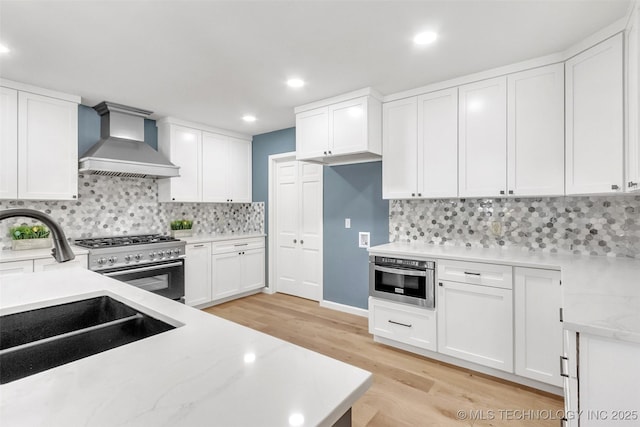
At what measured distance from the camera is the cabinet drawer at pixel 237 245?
13.8 feet

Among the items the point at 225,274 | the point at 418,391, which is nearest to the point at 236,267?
the point at 225,274

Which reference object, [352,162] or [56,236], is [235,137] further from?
[56,236]

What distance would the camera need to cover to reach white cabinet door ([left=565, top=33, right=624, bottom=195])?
1986 mm

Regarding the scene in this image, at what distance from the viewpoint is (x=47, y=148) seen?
3020mm

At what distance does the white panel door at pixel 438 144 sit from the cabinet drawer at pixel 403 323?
1.09 meters

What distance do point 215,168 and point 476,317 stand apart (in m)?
3.67

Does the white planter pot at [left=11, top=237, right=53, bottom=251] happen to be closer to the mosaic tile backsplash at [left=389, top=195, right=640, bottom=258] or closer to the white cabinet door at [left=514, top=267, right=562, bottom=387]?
the mosaic tile backsplash at [left=389, top=195, right=640, bottom=258]

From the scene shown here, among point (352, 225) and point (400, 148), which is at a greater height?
point (400, 148)

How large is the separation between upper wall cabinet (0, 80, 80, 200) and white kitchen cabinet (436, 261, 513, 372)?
3.69m

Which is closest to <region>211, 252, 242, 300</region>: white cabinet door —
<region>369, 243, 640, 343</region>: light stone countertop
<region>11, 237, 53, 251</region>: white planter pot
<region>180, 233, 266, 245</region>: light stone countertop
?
<region>180, 233, 266, 245</region>: light stone countertop

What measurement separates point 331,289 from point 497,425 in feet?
7.84

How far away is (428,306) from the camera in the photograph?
106 inches

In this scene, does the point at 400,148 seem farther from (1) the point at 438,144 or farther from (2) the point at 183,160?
(2) the point at 183,160

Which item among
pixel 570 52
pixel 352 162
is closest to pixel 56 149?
pixel 352 162
